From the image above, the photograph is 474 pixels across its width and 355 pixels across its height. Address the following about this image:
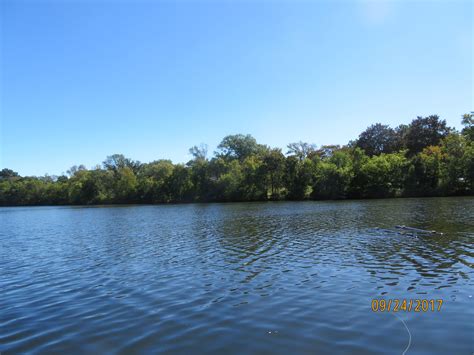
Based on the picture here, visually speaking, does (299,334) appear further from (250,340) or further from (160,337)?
(160,337)

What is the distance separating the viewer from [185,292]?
46.3 ft

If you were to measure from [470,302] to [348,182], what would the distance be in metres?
85.5

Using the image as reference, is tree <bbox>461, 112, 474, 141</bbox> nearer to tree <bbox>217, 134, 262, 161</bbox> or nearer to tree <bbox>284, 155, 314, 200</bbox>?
tree <bbox>284, 155, 314, 200</bbox>

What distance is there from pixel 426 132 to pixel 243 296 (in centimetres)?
11603

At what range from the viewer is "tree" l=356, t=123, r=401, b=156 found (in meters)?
119

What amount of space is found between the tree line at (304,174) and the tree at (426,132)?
0.28 metres

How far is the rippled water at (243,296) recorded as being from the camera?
9.32 m

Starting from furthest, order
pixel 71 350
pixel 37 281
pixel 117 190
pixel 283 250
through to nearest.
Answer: pixel 117 190
pixel 283 250
pixel 37 281
pixel 71 350

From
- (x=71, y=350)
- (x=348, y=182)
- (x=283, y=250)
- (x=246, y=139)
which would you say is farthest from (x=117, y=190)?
(x=71, y=350)

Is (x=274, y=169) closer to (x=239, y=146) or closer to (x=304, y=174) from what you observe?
(x=304, y=174)

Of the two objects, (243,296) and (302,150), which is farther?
(302,150)
